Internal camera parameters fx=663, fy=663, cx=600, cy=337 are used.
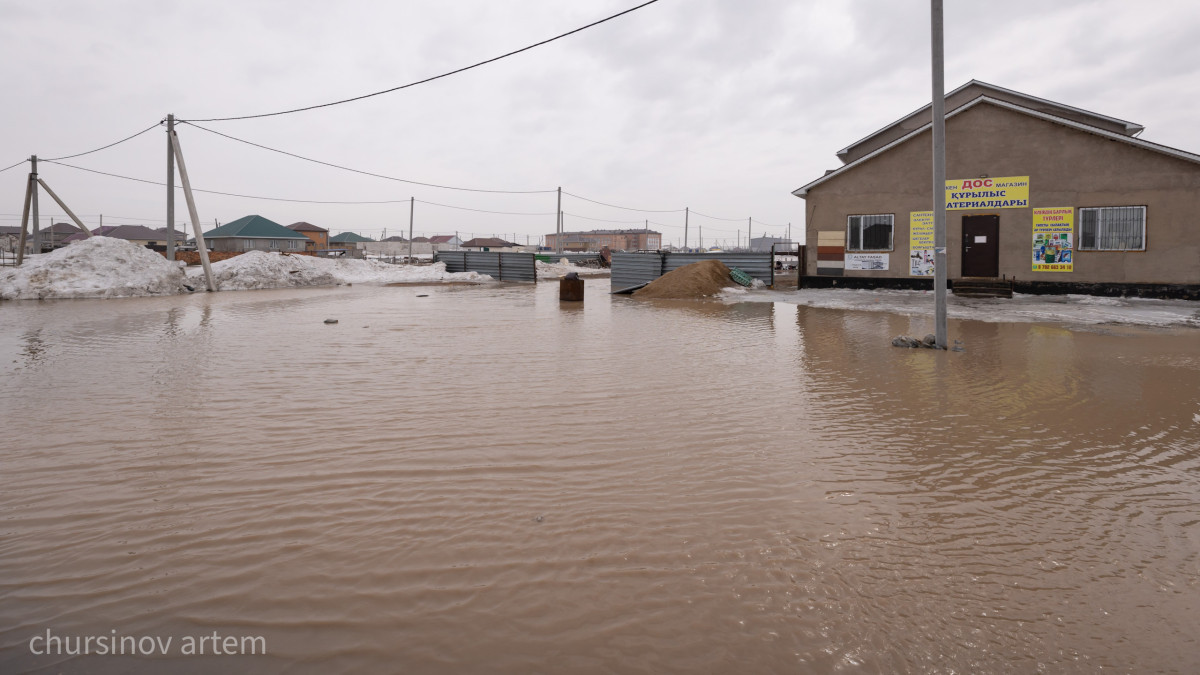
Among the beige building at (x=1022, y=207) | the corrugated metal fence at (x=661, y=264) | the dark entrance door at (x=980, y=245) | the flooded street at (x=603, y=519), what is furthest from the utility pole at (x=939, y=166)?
the corrugated metal fence at (x=661, y=264)

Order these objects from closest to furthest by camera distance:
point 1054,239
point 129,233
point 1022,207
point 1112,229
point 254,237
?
1. point 1112,229
2. point 1054,239
3. point 1022,207
4. point 254,237
5. point 129,233

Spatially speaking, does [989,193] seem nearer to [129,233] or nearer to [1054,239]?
[1054,239]

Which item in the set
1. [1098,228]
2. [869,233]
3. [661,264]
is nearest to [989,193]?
[1098,228]

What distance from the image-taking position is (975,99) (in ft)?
72.6

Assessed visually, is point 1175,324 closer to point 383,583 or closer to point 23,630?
point 383,583

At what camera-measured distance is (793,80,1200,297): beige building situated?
66.6 feet

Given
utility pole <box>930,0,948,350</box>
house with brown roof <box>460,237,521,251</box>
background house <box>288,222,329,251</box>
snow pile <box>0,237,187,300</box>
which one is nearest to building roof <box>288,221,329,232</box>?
background house <box>288,222,329,251</box>

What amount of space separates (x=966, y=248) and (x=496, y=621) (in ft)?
80.3

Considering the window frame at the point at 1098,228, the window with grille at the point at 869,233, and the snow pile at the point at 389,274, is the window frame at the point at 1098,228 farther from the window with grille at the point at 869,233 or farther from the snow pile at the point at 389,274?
the snow pile at the point at 389,274

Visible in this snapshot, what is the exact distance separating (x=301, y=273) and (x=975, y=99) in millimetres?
28266

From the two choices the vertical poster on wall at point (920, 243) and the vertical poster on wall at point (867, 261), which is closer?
the vertical poster on wall at point (920, 243)

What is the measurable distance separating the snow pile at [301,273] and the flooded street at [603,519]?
21339 mm

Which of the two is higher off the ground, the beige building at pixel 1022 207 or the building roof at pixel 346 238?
the building roof at pixel 346 238

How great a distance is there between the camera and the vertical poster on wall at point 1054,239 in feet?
70.7
